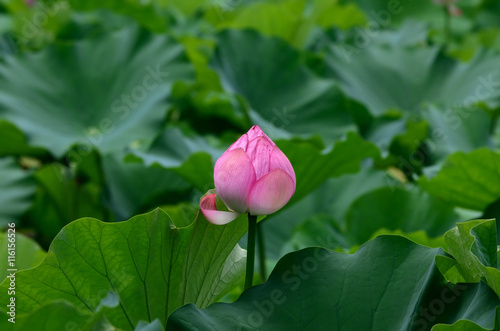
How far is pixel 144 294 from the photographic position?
2.40 feet

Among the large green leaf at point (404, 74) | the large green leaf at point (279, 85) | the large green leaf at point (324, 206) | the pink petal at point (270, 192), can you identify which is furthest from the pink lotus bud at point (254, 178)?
the large green leaf at point (404, 74)

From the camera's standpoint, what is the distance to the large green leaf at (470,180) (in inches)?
45.4

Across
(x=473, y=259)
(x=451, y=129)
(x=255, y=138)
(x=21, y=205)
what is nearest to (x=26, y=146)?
(x=21, y=205)

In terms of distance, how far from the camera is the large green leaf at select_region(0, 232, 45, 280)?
3.44ft

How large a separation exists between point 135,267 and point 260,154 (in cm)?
20

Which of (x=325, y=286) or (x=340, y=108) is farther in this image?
(x=340, y=108)

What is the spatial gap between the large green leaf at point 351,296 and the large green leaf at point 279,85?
1.14 metres

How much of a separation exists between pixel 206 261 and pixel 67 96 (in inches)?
52.3

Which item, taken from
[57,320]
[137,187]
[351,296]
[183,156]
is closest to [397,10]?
[137,187]

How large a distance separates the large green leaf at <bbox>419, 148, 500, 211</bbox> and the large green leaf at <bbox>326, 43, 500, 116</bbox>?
80cm

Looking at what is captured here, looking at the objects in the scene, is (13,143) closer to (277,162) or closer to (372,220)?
(372,220)

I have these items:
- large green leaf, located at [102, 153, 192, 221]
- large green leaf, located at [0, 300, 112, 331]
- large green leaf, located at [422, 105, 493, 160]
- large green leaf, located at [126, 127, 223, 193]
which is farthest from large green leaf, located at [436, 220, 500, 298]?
large green leaf, located at [102, 153, 192, 221]

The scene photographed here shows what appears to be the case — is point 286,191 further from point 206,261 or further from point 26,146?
point 26,146

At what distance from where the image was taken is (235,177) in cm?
64
